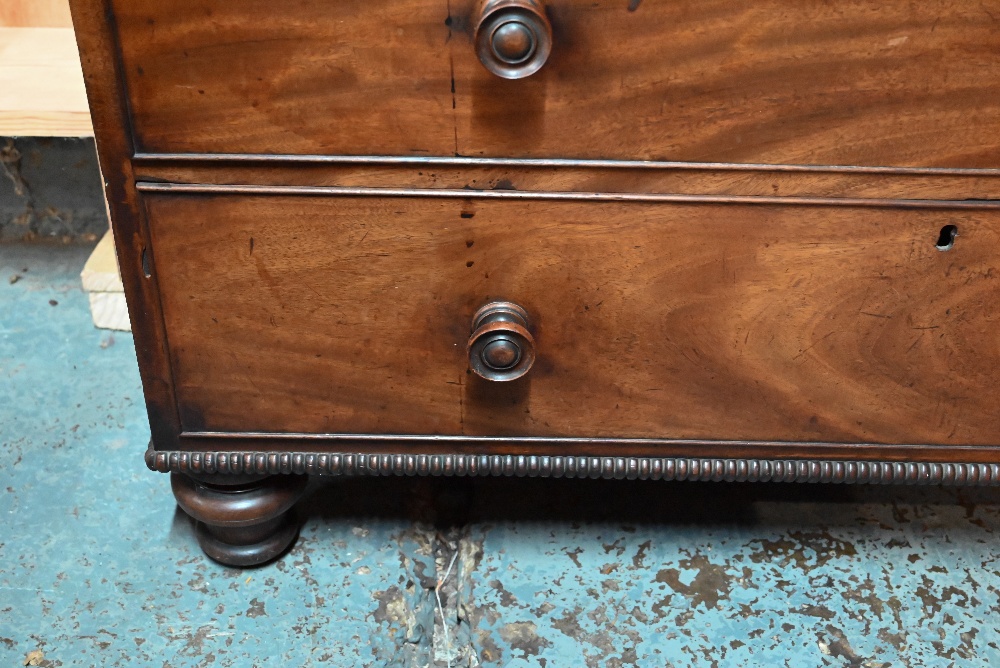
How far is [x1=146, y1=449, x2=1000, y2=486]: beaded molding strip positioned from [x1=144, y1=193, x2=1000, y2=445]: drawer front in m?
0.03

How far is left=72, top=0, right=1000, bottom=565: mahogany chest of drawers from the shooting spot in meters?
0.69

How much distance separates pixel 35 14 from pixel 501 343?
1.10m

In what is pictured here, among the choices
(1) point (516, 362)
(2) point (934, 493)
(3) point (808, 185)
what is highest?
(3) point (808, 185)

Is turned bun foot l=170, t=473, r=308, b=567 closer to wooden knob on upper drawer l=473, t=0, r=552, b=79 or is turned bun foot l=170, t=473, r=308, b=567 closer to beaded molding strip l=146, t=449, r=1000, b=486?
beaded molding strip l=146, t=449, r=1000, b=486

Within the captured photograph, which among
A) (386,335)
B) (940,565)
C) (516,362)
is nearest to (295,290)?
(386,335)

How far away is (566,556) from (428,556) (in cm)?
16

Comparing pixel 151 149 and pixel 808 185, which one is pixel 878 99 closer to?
pixel 808 185

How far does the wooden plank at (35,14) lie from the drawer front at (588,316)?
86cm

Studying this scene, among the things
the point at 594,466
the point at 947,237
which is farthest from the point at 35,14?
the point at 947,237

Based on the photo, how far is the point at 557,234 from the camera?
30.7 inches

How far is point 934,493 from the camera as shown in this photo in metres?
1.16

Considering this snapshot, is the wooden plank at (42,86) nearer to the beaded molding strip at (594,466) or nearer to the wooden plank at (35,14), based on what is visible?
the wooden plank at (35,14)

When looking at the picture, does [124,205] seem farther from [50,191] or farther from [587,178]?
[50,191]

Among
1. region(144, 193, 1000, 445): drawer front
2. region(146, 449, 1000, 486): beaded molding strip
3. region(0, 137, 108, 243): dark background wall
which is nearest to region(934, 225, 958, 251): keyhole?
region(144, 193, 1000, 445): drawer front
